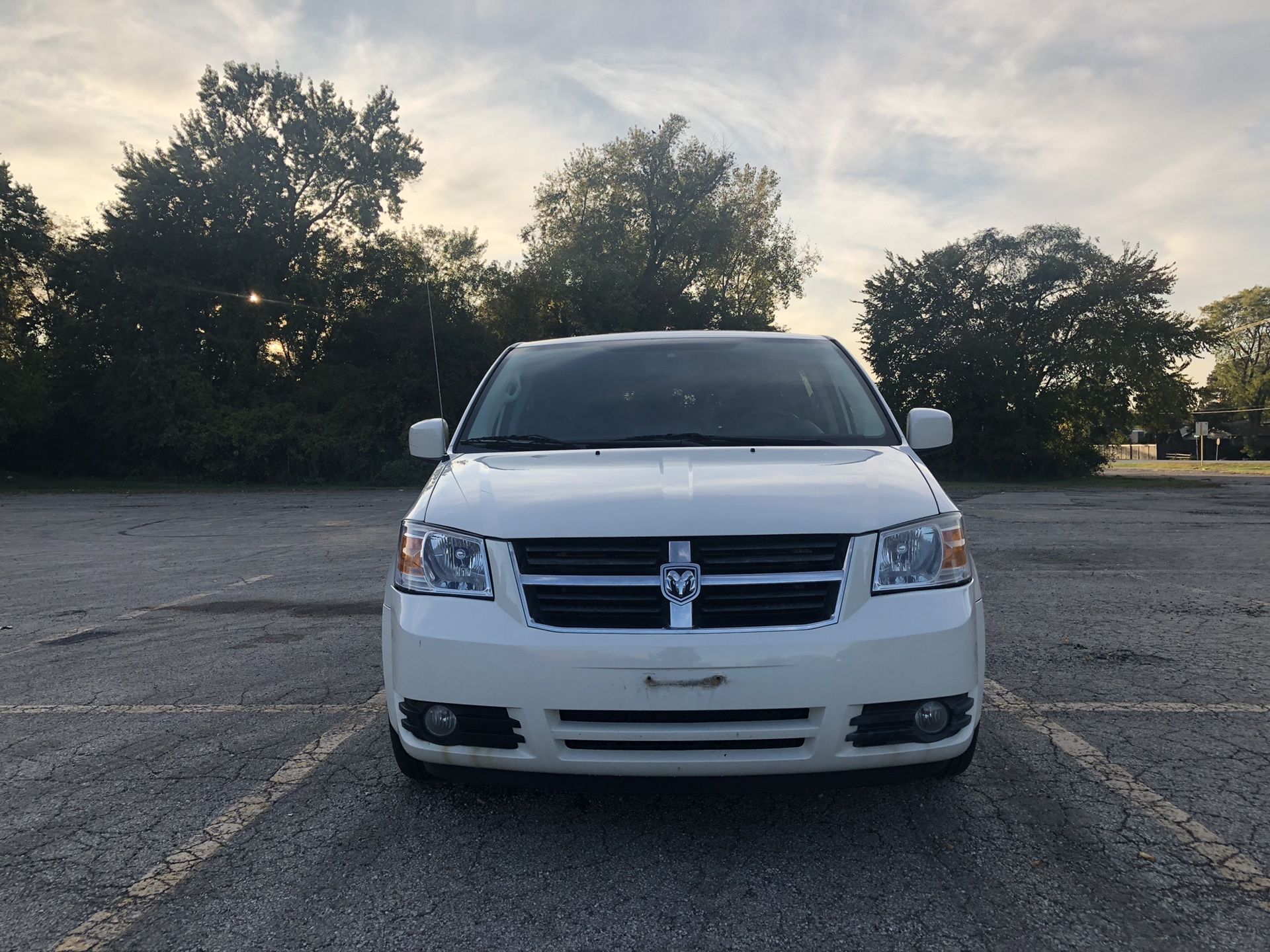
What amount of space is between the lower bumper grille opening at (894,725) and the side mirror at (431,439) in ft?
7.48

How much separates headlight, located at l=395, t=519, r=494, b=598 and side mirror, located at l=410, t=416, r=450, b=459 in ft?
3.88

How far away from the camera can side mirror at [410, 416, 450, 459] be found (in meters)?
4.06

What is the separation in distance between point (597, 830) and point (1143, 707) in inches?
108

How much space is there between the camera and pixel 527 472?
3209 millimetres

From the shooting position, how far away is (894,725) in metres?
2.56

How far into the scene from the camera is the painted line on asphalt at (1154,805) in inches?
97.7

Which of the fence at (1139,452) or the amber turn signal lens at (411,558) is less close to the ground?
the amber turn signal lens at (411,558)

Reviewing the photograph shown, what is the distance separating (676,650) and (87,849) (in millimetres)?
1949

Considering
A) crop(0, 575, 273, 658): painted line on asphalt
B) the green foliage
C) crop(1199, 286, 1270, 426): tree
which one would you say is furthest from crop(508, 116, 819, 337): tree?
crop(1199, 286, 1270, 426): tree

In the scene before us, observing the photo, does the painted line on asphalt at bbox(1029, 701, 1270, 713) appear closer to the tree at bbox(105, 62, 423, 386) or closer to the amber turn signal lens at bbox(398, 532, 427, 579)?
the amber turn signal lens at bbox(398, 532, 427, 579)

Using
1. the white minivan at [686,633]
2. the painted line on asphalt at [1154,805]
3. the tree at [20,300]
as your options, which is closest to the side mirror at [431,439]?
the white minivan at [686,633]

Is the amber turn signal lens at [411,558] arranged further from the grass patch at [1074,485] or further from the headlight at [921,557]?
the grass patch at [1074,485]

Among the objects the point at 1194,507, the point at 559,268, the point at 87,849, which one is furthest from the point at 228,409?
the point at 87,849

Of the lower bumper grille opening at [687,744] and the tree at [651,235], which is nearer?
the lower bumper grille opening at [687,744]
